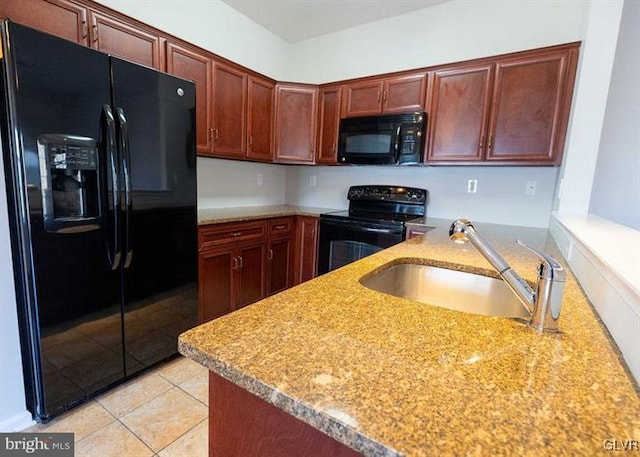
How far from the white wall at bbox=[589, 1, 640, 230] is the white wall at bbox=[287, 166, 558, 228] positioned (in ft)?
1.45

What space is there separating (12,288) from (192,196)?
0.93 m

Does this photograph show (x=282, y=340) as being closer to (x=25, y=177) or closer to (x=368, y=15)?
(x=25, y=177)

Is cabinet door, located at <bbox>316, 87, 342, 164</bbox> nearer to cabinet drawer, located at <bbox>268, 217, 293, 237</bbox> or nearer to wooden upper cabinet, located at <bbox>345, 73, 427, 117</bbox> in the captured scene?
wooden upper cabinet, located at <bbox>345, 73, 427, 117</bbox>

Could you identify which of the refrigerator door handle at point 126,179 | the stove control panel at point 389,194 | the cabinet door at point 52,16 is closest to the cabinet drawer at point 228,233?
the refrigerator door handle at point 126,179

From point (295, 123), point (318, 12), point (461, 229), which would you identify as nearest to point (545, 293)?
point (461, 229)

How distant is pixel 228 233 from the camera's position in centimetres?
240

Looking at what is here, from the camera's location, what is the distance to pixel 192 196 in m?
1.97

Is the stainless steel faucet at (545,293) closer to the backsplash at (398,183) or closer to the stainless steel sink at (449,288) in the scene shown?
the stainless steel sink at (449,288)

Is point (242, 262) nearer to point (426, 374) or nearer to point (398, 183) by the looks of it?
point (398, 183)

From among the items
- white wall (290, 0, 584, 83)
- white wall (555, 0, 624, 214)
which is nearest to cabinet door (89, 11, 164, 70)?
white wall (290, 0, 584, 83)

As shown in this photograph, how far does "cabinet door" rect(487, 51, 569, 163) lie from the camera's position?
2.17m

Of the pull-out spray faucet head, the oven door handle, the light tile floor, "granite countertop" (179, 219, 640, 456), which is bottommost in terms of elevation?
the light tile floor

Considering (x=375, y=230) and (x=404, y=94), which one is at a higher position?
(x=404, y=94)

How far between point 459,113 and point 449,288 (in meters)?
1.78
